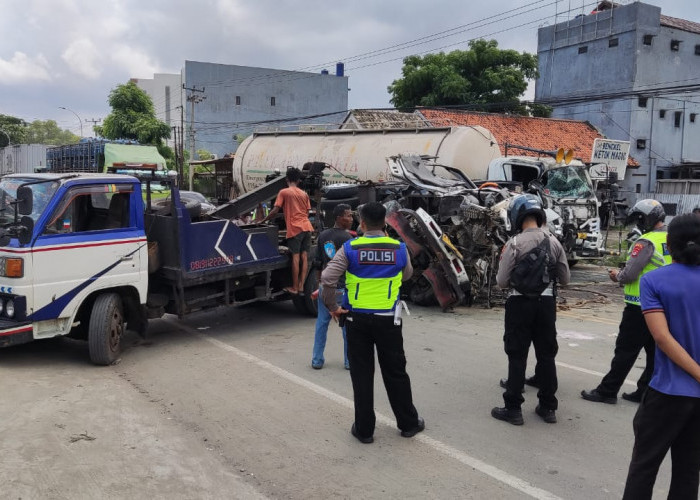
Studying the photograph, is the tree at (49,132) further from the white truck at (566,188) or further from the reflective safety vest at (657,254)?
the reflective safety vest at (657,254)

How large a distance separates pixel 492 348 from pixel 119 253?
4352mm

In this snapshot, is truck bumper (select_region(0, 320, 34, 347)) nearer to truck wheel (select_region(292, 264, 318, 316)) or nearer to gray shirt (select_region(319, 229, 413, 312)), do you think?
gray shirt (select_region(319, 229, 413, 312))

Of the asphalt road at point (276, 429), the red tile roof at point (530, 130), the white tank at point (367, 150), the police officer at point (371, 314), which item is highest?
the red tile roof at point (530, 130)

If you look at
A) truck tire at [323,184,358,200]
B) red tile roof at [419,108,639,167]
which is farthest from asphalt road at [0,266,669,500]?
red tile roof at [419,108,639,167]

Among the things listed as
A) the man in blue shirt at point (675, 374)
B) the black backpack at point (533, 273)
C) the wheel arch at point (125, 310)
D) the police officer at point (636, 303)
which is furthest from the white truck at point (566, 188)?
the man in blue shirt at point (675, 374)

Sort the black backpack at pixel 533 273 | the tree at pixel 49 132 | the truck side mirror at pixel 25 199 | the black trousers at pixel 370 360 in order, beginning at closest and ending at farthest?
the black trousers at pixel 370 360 < the black backpack at pixel 533 273 < the truck side mirror at pixel 25 199 < the tree at pixel 49 132

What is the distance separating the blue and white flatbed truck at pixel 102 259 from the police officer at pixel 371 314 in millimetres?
2920

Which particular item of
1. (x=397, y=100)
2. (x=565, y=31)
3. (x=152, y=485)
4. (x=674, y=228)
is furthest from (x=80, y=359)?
(x=565, y=31)

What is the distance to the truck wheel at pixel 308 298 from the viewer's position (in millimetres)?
8500

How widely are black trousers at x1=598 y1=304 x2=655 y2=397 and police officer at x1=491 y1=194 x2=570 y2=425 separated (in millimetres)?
779

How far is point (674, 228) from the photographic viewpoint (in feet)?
9.61

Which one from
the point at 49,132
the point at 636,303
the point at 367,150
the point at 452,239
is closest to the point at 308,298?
the point at 452,239

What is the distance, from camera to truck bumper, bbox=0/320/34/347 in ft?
18.1

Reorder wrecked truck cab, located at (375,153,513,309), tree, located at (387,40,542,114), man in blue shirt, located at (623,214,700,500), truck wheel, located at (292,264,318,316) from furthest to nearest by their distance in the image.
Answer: tree, located at (387,40,542,114) → wrecked truck cab, located at (375,153,513,309) → truck wheel, located at (292,264,318,316) → man in blue shirt, located at (623,214,700,500)
